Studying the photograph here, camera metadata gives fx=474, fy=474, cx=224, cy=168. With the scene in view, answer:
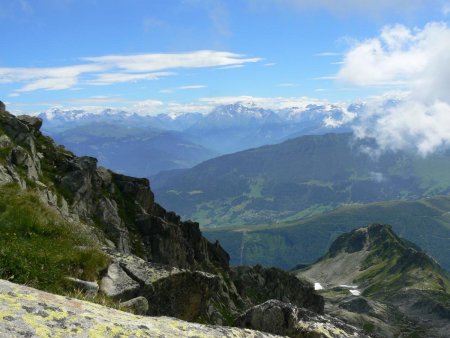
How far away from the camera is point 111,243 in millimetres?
60344

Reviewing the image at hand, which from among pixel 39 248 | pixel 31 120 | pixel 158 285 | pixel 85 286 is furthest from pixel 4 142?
pixel 85 286

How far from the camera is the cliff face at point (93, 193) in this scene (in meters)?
61.8

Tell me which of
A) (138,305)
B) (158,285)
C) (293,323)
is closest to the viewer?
(138,305)

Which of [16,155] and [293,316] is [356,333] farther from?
[16,155]

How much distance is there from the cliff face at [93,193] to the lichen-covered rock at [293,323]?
4029 cm

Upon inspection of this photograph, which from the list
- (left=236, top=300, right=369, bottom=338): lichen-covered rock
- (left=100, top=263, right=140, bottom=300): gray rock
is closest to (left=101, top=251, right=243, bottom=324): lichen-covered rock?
(left=100, top=263, right=140, bottom=300): gray rock

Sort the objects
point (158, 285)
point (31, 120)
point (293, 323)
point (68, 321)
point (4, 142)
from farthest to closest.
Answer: point (31, 120) → point (4, 142) → point (158, 285) → point (293, 323) → point (68, 321)

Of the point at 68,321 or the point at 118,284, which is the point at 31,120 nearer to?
the point at 118,284

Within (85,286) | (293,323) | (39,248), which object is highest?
(39,248)

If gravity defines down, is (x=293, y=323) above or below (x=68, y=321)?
below

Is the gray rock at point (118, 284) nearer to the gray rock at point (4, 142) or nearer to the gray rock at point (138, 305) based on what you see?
the gray rock at point (138, 305)

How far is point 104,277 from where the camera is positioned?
1825 cm

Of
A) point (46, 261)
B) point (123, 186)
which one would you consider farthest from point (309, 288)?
point (46, 261)

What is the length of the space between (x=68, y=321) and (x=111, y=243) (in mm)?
51826
